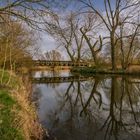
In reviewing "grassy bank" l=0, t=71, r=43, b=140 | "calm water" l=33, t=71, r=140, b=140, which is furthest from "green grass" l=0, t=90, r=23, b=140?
"calm water" l=33, t=71, r=140, b=140

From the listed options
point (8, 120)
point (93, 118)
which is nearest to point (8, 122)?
point (8, 120)

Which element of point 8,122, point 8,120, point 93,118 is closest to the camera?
point 8,122

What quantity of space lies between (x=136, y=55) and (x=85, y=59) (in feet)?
37.6

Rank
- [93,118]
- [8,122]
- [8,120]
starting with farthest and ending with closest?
[93,118]
[8,120]
[8,122]

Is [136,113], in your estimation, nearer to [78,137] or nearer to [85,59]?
[78,137]

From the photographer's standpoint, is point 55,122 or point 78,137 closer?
point 78,137

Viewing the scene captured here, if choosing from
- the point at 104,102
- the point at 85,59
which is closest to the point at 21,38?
the point at 104,102

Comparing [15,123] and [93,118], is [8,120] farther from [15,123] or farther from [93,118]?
[93,118]

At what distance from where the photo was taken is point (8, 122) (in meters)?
6.97

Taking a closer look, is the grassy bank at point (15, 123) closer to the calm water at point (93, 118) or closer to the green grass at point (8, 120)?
the green grass at point (8, 120)

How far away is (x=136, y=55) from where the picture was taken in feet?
164

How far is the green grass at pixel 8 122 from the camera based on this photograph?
6465 mm

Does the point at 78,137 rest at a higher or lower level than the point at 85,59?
lower

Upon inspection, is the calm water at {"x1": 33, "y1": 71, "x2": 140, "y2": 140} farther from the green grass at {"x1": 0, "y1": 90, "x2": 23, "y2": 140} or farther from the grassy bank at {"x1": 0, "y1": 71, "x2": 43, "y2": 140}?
the green grass at {"x1": 0, "y1": 90, "x2": 23, "y2": 140}
